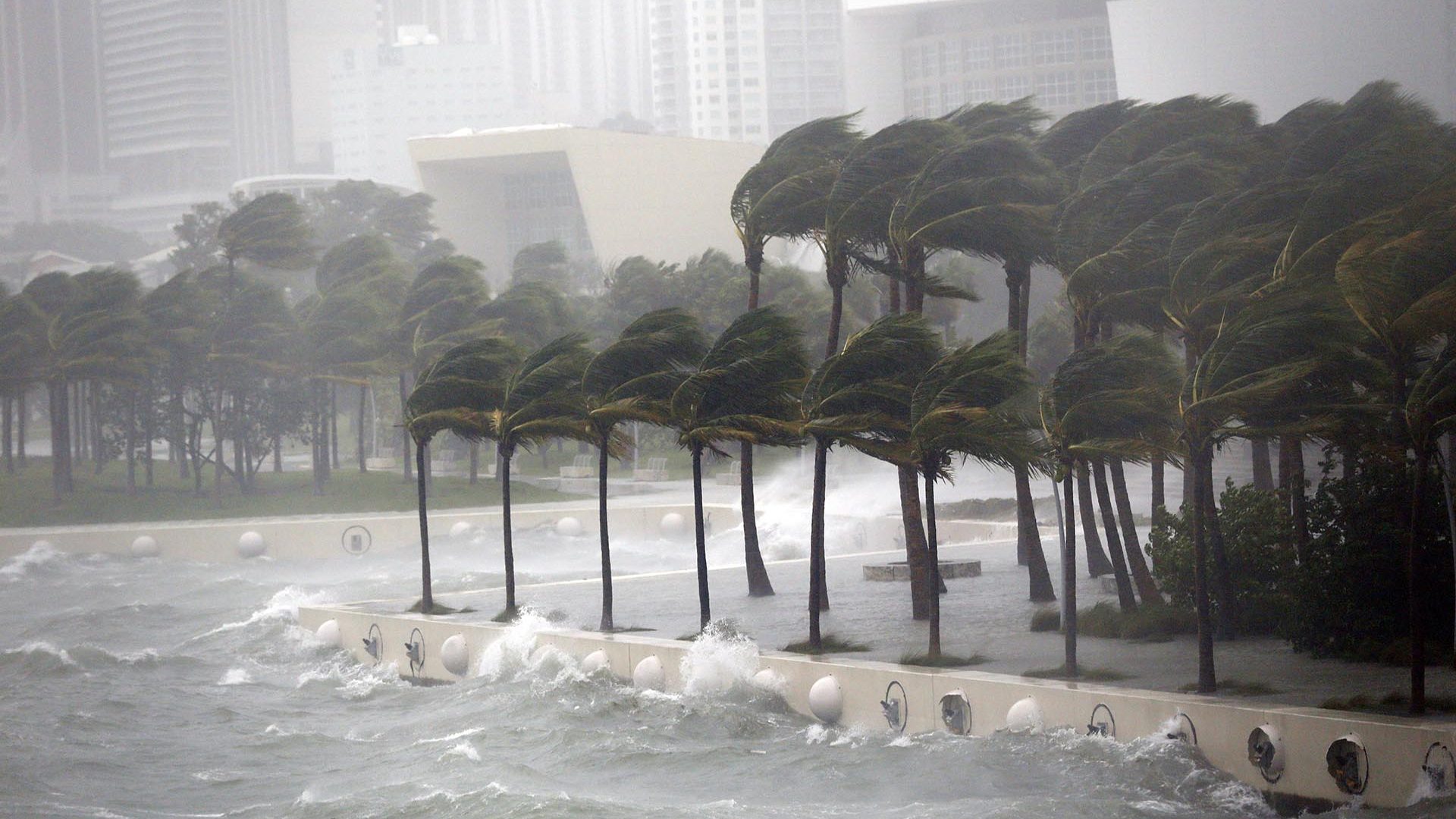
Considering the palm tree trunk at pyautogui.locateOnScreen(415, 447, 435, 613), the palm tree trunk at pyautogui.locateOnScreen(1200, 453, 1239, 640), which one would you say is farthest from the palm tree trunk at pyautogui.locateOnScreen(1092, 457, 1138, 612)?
the palm tree trunk at pyautogui.locateOnScreen(415, 447, 435, 613)

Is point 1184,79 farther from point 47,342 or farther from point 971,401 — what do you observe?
point 971,401

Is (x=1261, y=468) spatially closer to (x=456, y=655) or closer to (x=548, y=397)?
(x=548, y=397)

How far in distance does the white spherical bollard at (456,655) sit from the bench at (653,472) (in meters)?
32.6

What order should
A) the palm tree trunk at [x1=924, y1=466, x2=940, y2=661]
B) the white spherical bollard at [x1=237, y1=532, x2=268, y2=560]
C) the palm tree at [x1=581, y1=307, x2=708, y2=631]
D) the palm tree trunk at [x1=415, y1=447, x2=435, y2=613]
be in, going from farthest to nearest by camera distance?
the white spherical bollard at [x1=237, y1=532, x2=268, y2=560] → the palm tree trunk at [x1=415, y1=447, x2=435, y2=613] → the palm tree at [x1=581, y1=307, x2=708, y2=631] → the palm tree trunk at [x1=924, y1=466, x2=940, y2=661]

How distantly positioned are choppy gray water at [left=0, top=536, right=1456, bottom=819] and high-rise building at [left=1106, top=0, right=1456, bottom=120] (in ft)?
131

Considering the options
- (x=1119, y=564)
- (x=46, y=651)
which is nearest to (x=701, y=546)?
(x=1119, y=564)

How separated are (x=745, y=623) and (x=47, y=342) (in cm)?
3515

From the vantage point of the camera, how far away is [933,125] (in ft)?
68.6

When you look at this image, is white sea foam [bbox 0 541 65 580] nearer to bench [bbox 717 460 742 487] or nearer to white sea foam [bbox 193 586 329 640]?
white sea foam [bbox 193 586 329 640]

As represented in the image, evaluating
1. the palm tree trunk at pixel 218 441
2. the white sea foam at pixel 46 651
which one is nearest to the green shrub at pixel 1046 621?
the white sea foam at pixel 46 651

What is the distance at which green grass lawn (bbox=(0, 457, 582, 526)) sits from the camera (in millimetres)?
47219

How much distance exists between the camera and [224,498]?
1973 inches

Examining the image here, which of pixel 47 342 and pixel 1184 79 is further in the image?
pixel 1184 79

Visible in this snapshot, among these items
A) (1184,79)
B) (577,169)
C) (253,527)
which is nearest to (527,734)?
(253,527)
